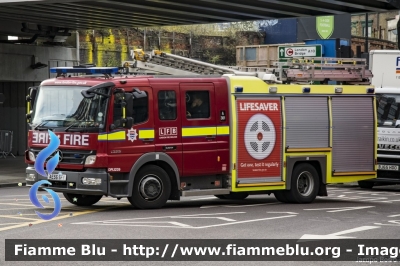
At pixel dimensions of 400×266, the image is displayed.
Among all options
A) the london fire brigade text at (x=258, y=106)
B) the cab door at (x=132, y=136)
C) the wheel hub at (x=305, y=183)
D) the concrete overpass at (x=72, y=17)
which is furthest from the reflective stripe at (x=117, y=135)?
Result: the concrete overpass at (x=72, y=17)

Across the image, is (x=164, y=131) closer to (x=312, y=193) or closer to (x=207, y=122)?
(x=207, y=122)

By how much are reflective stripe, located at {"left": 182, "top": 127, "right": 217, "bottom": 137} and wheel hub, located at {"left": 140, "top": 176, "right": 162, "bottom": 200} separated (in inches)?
41.7

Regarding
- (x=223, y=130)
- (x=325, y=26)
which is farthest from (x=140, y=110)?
(x=325, y=26)

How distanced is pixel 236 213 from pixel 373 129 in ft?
16.4

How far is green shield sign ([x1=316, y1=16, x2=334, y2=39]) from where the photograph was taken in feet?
174

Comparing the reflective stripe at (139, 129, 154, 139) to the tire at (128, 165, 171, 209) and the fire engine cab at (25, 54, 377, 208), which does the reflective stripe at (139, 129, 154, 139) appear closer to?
the fire engine cab at (25, 54, 377, 208)

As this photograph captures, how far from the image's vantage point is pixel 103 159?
650 inches

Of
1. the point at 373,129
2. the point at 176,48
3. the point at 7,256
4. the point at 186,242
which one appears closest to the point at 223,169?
the point at 373,129

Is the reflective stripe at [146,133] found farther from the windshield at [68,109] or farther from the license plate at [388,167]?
the license plate at [388,167]

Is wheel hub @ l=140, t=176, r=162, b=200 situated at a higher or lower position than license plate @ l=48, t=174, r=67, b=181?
lower

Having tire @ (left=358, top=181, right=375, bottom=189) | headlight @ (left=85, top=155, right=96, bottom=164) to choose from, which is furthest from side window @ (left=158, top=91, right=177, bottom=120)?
tire @ (left=358, top=181, right=375, bottom=189)

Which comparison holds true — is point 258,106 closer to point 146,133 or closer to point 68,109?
point 146,133

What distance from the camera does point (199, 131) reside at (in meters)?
17.6

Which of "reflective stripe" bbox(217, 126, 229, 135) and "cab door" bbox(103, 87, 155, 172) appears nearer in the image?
"cab door" bbox(103, 87, 155, 172)
